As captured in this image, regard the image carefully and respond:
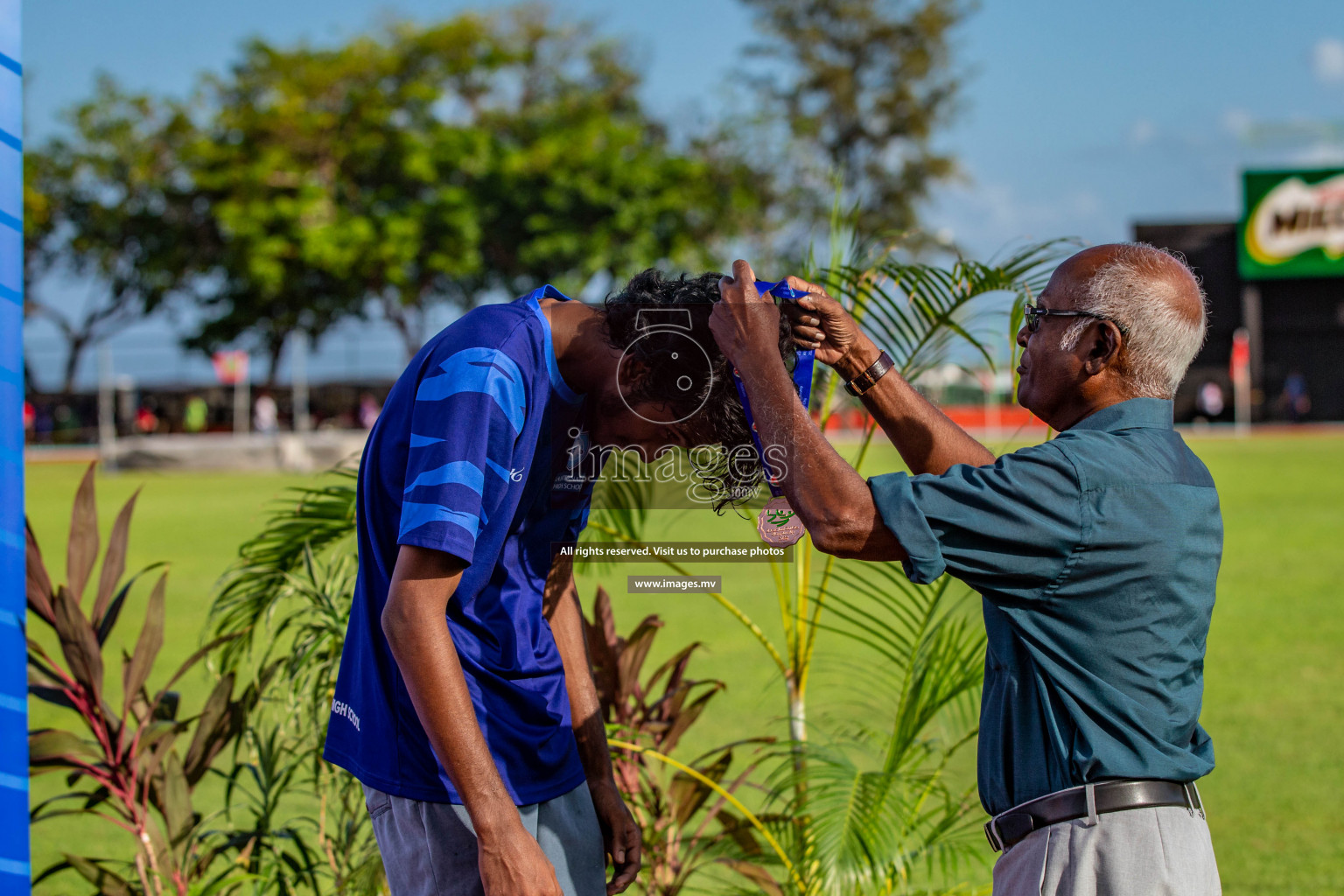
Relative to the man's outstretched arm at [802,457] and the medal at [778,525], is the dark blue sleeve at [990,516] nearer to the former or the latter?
the man's outstretched arm at [802,457]

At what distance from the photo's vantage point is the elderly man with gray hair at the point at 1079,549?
164cm

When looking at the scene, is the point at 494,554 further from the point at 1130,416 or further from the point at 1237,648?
the point at 1237,648

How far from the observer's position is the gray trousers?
1715 millimetres

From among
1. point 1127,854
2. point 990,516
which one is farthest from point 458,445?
point 1127,854

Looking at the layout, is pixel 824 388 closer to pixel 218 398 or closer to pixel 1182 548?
pixel 1182 548

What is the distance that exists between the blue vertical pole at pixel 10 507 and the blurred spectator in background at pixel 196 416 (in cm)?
3385

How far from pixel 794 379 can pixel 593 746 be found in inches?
34.0

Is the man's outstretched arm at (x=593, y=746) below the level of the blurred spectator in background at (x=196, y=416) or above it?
below

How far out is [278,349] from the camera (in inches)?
1298

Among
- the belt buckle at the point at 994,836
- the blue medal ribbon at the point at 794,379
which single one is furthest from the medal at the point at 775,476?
the belt buckle at the point at 994,836

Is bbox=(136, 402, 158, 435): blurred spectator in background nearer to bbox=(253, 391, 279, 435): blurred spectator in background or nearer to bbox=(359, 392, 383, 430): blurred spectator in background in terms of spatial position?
bbox=(253, 391, 279, 435): blurred spectator in background

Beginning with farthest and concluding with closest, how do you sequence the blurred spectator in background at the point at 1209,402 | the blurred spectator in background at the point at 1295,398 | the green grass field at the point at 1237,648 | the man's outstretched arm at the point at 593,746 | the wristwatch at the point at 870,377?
the blurred spectator in background at the point at 1295,398, the blurred spectator in background at the point at 1209,402, the green grass field at the point at 1237,648, the man's outstretched arm at the point at 593,746, the wristwatch at the point at 870,377

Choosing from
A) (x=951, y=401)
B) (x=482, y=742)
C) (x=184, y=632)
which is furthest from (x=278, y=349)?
(x=482, y=742)

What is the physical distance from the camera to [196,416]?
33.2m
